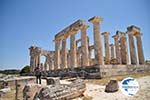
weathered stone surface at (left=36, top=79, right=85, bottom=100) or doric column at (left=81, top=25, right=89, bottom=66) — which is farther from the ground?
doric column at (left=81, top=25, right=89, bottom=66)

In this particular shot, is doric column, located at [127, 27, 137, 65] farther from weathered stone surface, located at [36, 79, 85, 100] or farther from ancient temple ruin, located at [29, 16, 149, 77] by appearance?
weathered stone surface, located at [36, 79, 85, 100]

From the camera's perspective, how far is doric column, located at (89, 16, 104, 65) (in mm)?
21328

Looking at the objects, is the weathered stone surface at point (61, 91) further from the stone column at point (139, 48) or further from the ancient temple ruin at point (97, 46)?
the stone column at point (139, 48)

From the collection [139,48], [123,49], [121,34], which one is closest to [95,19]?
[123,49]

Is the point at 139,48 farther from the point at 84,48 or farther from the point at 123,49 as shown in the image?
the point at 84,48

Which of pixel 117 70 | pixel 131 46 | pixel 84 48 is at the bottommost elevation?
pixel 117 70

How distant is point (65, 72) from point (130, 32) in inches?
494

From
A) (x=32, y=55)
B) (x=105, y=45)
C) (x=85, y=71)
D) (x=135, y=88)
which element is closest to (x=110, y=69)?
(x=85, y=71)

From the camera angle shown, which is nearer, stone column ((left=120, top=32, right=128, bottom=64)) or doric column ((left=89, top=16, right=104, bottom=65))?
doric column ((left=89, top=16, right=104, bottom=65))

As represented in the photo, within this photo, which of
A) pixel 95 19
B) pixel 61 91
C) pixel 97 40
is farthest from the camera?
pixel 95 19

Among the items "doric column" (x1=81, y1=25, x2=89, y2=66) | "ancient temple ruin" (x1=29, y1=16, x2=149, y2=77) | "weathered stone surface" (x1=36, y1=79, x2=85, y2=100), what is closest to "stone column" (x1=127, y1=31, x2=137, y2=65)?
"ancient temple ruin" (x1=29, y1=16, x2=149, y2=77)

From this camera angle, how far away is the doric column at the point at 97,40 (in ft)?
70.0

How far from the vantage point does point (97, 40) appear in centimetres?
2159

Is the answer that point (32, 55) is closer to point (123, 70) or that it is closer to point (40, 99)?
point (123, 70)
